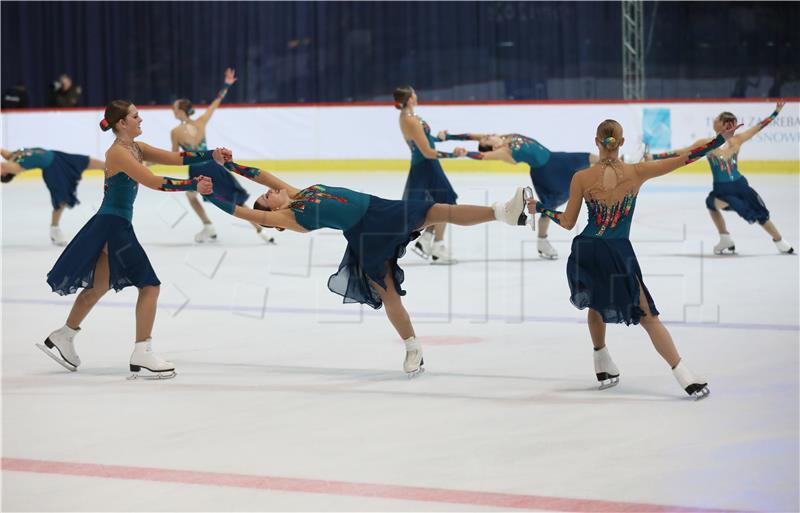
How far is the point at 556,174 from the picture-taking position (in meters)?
9.34

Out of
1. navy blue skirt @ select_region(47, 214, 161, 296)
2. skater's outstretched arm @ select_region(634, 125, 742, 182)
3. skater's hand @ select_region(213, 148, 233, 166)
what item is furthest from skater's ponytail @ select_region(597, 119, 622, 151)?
navy blue skirt @ select_region(47, 214, 161, 296)

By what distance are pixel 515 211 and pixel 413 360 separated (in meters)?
0.96

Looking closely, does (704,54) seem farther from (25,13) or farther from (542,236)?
(25,13)

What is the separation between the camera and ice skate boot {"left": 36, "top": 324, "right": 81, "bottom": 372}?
573cm

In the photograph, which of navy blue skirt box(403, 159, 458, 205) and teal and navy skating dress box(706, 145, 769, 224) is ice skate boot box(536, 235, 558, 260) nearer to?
navy blue skirt box(403, 159, 458, 205)

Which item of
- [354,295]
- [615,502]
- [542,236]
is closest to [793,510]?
[615,502]

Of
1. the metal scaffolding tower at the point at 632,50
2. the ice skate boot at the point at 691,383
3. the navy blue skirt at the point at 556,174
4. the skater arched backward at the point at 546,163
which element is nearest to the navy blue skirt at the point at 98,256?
the ice skate boot at the point at 691,383

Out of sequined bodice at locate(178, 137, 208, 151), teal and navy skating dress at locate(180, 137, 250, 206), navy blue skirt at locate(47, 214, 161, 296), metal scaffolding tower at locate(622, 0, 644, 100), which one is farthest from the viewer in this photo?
metal scaffolding tower at locate(622, 0, 644, 100)

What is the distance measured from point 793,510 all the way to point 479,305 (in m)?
4.09

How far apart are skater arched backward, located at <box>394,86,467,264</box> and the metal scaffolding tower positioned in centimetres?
987

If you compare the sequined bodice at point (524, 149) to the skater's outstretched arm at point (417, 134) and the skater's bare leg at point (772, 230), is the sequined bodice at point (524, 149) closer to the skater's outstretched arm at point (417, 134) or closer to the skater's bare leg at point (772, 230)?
the skater's outstretched arm at point (417, 134)

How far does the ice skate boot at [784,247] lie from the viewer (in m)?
9.49

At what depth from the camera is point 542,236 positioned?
31.7ft

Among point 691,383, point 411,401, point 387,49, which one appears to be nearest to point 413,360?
point 411,401
